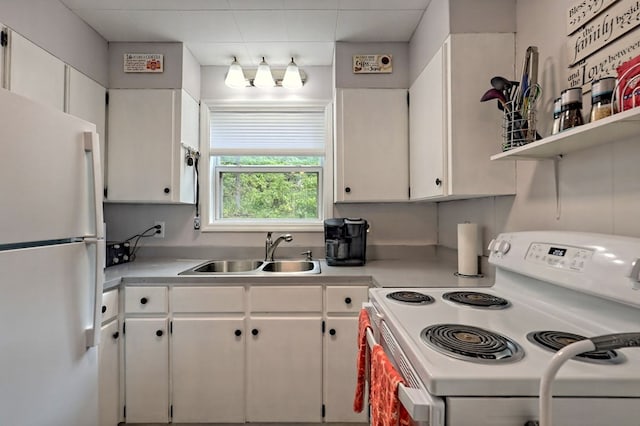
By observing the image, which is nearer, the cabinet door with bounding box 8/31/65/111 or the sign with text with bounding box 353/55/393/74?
the cabinet door with bounding box 8/31/65/111

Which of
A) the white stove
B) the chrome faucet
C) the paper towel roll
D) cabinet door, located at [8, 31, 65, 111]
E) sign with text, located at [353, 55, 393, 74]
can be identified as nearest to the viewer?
the white stove

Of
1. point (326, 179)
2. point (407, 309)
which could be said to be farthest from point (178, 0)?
point (407, 309)

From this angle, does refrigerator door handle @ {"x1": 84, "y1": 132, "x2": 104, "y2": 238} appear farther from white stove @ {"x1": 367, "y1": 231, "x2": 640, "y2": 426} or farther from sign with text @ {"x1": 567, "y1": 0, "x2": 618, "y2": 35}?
sign with text @ {"x1": 567, "y1": 0, "x2": 618, "y2": 35}

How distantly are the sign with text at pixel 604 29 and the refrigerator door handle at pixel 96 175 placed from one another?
1859 mm

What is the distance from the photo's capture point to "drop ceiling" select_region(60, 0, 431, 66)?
71.3 inches

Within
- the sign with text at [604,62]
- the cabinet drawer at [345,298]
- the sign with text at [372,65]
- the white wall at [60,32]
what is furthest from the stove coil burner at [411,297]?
the white wall at [60,32]

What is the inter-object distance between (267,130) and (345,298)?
57.6 inches

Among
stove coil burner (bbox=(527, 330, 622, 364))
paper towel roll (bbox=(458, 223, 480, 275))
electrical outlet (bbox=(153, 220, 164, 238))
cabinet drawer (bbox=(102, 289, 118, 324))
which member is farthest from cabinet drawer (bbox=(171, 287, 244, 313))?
stove coil burner (bbox=(527, 330, 622, 364))

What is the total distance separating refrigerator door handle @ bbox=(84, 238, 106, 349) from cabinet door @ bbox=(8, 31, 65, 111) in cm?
82

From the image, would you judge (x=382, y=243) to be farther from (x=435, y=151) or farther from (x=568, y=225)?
(x=568, y=225)

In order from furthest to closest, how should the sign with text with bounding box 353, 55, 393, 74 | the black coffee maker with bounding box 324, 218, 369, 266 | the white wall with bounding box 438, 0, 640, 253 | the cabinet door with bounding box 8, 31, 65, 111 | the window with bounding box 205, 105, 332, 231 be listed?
the window with bounding box 205, 105, 332, 231
the sign with text with bounding box 353, 55, 393, 74
the black coffee maker with bounding box 324, 218, 369, 266
the cabinet door with bounding box 8, 31, 65, 111
the white wall with bounding box 438, 0, 640, 253

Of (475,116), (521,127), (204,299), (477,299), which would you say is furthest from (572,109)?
(204,299)

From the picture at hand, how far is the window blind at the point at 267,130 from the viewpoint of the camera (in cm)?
252

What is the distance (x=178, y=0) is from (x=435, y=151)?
5.41ft
